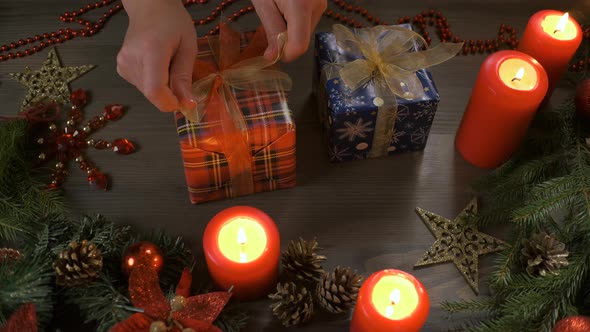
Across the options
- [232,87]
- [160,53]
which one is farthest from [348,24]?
[160,53]

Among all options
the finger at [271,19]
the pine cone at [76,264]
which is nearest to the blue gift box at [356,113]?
the finger at [271,19]

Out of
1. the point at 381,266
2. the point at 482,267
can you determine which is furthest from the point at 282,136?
the point at 482,267

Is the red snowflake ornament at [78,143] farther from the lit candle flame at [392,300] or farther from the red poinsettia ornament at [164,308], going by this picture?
the lit candle flame at [392,300]

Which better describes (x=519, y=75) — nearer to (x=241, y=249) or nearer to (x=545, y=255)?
(x=545, y=255)

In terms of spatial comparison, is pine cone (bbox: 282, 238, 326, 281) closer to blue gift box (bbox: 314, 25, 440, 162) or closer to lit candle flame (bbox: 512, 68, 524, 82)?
blue gift box (bbox: 314, 25, 440, 162)

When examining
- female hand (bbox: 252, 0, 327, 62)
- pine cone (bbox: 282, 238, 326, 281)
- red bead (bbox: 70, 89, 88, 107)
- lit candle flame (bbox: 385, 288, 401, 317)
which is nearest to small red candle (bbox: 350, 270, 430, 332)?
lit candle flame (bbox: 385, 288, 401, 317)

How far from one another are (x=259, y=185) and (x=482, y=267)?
1.24 ft

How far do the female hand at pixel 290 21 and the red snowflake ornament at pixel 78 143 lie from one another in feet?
1.02

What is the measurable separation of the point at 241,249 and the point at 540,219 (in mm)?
418

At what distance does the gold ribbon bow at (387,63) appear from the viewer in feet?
2.96

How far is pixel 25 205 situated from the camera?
0.85 metres

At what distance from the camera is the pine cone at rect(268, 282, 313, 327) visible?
77 centimetres

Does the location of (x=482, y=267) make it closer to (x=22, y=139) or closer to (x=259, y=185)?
(x=259, y=185)

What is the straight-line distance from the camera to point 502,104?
878 mm
